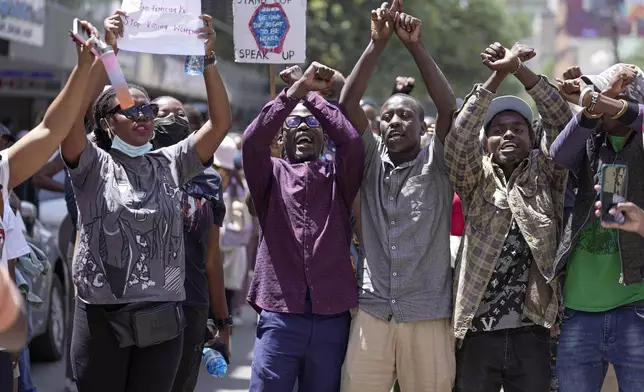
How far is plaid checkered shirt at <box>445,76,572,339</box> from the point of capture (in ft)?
19.0

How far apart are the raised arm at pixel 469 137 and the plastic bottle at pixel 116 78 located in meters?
1.81

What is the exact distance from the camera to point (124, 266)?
531cm

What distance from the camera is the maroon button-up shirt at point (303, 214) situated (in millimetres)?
5844

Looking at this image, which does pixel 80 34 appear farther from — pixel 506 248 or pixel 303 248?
pixel 506 248

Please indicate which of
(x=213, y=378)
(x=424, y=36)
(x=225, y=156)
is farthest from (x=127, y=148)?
(x=424, y=36)

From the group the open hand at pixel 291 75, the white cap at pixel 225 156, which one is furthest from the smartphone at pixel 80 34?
the white cap at pixel 225 156

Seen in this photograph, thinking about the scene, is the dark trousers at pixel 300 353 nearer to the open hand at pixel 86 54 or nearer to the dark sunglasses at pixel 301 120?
the dark sunglasses at pixel 301 120

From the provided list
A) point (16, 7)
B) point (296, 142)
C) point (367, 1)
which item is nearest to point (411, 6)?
point (367, 1)

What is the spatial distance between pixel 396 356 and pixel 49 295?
16.5ft

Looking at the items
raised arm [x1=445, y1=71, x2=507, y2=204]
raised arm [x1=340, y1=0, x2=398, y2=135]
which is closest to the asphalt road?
raised arm [x1=340, y1=0, x2=398, y2=135]

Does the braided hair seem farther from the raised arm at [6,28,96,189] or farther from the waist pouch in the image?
the raised arm at [6,28,96,189]

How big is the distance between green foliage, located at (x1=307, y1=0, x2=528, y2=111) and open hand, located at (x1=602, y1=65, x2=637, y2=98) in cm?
2865

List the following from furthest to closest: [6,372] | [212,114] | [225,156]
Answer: [225,156], [212,114], [6,372]

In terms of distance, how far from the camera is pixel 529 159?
19.8 ft
